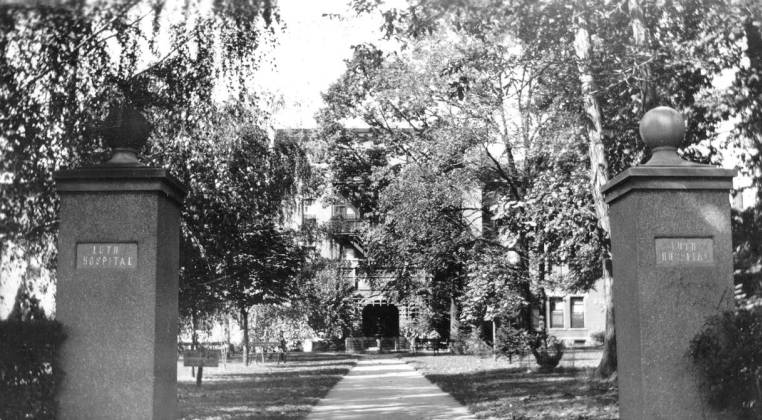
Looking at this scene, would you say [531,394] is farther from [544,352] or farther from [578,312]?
[578,312]

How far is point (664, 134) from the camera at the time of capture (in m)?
8.58

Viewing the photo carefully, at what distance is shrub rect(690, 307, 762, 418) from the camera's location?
7562 mm

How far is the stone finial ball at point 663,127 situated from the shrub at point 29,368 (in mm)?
6412

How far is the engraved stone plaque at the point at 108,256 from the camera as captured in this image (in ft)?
27.5

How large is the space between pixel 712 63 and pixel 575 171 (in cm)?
667

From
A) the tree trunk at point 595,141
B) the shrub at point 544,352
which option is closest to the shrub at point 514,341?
the shrub at point 544,352

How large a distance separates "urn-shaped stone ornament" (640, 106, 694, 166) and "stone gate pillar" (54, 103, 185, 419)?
5.11 metres

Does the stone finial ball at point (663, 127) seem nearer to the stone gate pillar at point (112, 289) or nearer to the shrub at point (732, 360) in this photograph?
the shrub at point (732, 360)

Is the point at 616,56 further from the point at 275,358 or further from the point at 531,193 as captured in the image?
the point at 275,358

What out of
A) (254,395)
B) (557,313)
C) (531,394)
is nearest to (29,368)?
(254,395)

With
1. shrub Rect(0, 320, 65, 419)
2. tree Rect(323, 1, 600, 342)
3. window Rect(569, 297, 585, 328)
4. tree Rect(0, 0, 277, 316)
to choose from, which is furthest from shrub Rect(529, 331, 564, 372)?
window Rect(569, 297, 585, 328)

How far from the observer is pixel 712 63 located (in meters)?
13.9

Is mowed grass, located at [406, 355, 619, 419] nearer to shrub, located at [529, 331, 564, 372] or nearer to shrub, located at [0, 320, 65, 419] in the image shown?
shrub, located at [529, 331, 564, 372]

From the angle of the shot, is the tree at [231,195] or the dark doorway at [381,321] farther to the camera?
the dark doorway at [381,321]
